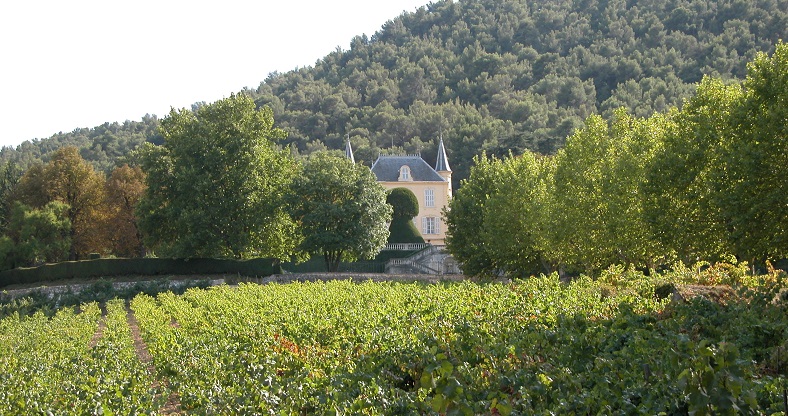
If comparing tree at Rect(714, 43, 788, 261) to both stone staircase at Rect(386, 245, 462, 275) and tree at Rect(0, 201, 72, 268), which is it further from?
tree at Rect(0, 201, 72, 268)

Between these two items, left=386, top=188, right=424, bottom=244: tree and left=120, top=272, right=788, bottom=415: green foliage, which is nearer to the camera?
left=120, top=272, right=788, bottom=415: green foliage

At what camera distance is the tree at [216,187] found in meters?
44.3

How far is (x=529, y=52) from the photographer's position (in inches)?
4894

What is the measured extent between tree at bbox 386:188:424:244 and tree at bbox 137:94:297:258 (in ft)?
52.1

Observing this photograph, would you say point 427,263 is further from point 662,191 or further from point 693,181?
point 693,181

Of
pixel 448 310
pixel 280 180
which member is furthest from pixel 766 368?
pixel 280 180

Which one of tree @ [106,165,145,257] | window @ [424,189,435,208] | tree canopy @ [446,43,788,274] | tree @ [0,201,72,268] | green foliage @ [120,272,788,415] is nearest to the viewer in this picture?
green foliage @ [120,272,788,415]

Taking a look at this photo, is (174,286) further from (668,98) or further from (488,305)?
(668,98)

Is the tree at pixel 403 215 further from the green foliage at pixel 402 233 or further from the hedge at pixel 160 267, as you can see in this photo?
the hedge at pixel 160 267

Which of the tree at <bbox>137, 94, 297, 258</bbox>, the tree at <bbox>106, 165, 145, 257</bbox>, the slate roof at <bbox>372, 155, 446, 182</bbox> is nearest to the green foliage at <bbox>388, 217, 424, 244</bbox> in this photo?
the slate roof at <bbox>372, 155, 446, 182</bbox>

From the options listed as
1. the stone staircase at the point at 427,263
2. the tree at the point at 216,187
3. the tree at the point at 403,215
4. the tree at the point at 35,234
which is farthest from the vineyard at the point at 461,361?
the tree at the point at 403,215

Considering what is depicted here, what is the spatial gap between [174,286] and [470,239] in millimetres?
16176

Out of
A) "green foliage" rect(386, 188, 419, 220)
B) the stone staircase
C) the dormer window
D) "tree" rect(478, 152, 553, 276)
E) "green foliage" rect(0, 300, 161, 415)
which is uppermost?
the dormer window

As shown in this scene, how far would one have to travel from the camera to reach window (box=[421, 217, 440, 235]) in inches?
2840
